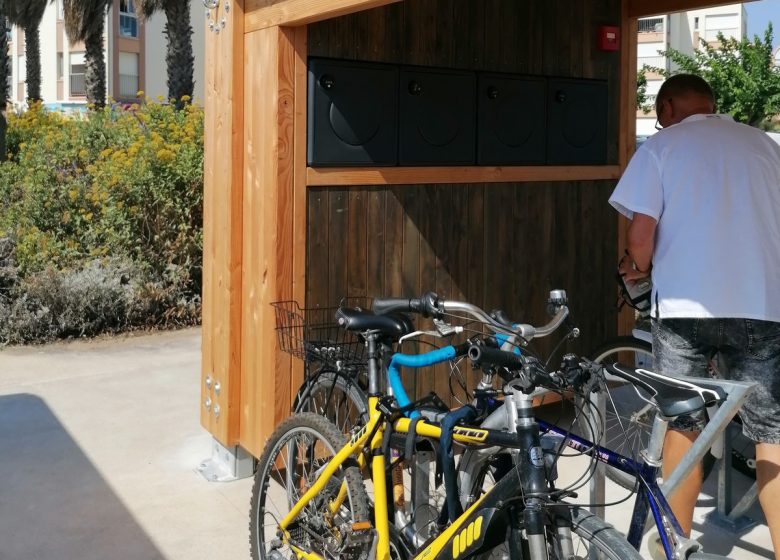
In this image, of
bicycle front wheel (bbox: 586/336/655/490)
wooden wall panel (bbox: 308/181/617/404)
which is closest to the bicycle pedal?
wooden wall panel (bbox: 308/181/617/404)

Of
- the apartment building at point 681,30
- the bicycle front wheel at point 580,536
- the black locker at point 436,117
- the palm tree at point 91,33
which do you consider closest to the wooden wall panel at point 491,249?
the black locker at point 436,117

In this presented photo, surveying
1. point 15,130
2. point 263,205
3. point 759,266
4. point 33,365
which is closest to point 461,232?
point 263,205

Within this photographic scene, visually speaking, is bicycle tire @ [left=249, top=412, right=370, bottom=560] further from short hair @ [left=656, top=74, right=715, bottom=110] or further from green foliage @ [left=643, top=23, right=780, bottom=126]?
green foliage @ [left=643, top=23, right=780, bottom=126]

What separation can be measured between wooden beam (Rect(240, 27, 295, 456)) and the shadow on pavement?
714 millimetres

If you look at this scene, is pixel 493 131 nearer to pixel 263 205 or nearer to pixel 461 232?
pixel 461 232

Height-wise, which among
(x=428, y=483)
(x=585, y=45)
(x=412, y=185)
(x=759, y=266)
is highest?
(x=585, y=45)

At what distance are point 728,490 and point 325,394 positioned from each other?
6.02 feet

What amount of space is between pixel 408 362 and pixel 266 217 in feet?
4.94

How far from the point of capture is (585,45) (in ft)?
18.2

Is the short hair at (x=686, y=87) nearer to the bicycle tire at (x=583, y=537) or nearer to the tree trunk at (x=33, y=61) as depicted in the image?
the bicycle tire at (x=583, y=537)

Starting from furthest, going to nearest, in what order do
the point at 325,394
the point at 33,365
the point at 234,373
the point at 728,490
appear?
the point at 33,365, the point at 234,373, the point at 728,490, the point at 325,394

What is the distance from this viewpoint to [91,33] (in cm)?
2361

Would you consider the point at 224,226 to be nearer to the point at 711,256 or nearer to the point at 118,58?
the point at 711,256

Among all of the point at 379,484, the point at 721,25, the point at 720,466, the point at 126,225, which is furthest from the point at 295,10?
the point at 721,25
